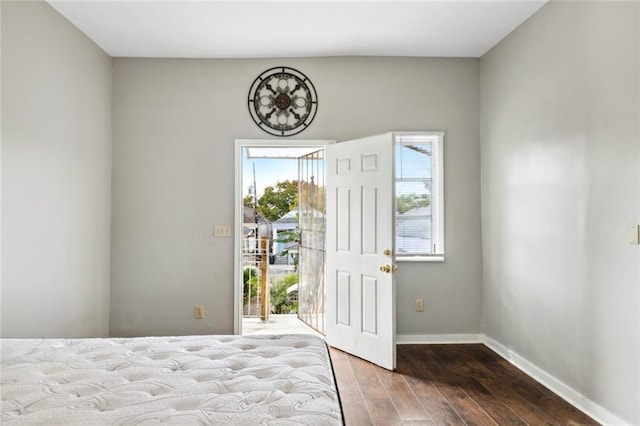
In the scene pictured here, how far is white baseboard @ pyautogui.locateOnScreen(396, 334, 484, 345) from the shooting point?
4.12 meters

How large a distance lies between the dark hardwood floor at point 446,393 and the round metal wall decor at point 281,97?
2.37 m

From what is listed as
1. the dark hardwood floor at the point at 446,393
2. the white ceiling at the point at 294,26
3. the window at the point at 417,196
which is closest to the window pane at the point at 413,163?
the window at the point at 417,196

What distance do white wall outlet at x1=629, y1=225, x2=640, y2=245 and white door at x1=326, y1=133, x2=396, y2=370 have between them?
1.63 m

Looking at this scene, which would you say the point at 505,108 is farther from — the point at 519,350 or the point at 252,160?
the point at 252,160

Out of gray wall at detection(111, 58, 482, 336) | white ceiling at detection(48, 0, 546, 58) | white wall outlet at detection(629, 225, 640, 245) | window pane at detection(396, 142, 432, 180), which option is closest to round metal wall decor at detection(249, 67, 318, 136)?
gray wall at detection(111, 58, 482, 336)

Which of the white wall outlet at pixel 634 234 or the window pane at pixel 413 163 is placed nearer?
the white wall outlet at pixel 634 234

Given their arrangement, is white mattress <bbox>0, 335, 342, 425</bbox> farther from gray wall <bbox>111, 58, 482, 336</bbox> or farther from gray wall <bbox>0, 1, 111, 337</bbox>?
gray wall <bbox>111, 58, 482, 336</bbox>

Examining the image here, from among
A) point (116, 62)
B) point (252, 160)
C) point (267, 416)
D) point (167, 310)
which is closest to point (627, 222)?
point (267, 416)

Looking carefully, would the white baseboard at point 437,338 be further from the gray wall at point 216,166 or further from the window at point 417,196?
the window at point 417,196

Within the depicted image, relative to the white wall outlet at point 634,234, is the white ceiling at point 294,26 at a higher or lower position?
higher

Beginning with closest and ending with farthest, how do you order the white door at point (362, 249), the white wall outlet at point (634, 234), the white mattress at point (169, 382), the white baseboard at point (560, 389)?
the white mattress at point (169, 382) < the white wall outlet at point (634, 234) < the white baseboard at point (560, 389) < the white door at point (362, 249)

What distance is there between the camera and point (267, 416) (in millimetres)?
1282

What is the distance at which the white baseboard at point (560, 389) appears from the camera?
249 centimetres

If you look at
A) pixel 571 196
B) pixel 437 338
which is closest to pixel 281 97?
pixel 571 196
